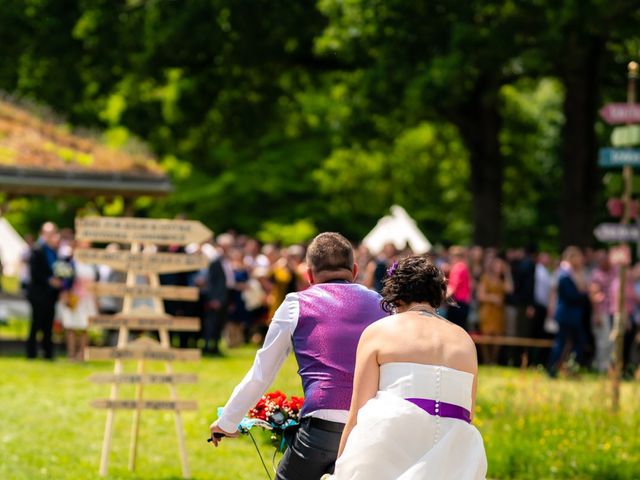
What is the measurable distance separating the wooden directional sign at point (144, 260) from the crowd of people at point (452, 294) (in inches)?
345

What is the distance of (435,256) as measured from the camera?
28344 mm

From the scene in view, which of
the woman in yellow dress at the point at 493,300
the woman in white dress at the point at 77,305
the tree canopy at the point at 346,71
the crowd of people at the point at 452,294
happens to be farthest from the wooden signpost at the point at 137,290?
the tree canopy at the point at 346,71

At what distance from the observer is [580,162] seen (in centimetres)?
2991

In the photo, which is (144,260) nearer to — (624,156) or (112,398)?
(112,398)

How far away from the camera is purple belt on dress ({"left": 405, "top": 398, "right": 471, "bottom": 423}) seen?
6.29 metres

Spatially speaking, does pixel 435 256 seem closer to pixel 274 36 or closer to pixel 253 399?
pixel 274 36

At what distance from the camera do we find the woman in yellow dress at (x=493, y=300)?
79.9 ft

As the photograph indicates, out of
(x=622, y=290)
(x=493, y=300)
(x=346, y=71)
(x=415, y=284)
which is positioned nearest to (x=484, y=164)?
(x=346, y=71)

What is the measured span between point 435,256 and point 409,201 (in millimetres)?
28118

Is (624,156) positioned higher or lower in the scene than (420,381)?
higher

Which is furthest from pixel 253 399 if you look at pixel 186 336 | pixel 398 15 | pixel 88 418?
pixel 398 15

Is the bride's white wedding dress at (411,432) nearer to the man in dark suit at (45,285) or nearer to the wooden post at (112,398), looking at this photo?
the wooden post at (112,398)

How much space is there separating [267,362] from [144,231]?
5469 mm

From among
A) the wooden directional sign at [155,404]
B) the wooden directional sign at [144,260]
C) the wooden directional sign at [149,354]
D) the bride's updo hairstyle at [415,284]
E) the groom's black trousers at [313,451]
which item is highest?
the bride's updo hairstyle at [415,284]
